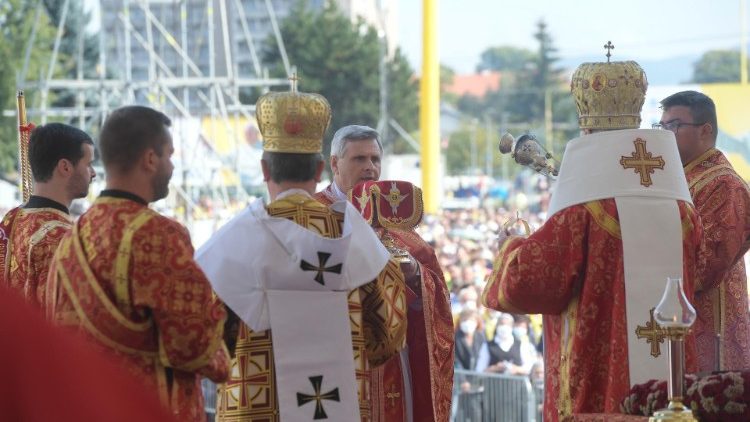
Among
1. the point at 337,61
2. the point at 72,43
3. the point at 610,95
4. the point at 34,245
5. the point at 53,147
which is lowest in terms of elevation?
the point at 34,245

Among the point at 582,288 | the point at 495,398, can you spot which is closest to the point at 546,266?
the point at 582,288

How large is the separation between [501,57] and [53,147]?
11924 centimetres

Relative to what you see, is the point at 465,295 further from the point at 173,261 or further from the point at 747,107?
the point at 747,107

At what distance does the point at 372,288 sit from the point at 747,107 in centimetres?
2915

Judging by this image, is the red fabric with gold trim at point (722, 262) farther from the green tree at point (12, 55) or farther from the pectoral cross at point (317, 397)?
the green tree at point (12, 55)

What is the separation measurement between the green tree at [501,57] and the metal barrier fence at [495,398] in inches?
3816

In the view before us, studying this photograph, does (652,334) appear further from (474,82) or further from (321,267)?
(474,82)

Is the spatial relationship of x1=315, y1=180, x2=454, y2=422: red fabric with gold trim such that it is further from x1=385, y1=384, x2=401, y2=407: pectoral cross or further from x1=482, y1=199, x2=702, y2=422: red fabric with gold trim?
x1=482, y1=199, x2=702, y2=422: red fabric with gold trim

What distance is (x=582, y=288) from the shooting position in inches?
179

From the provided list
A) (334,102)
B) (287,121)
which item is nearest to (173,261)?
(287,121)

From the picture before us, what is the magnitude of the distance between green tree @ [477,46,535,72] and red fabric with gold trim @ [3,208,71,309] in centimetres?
10262

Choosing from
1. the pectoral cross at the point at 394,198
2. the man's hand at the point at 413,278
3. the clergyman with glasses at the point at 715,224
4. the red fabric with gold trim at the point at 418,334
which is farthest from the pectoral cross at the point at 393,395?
the clergyman with glasses at the point at 715,224

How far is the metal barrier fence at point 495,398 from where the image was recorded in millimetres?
9866

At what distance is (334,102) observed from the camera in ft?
153
